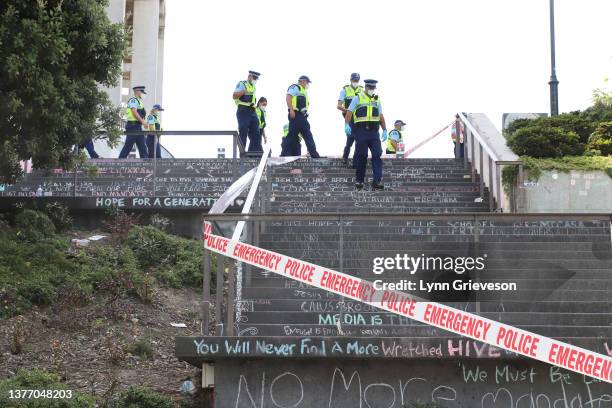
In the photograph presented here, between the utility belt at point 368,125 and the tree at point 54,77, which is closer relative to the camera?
the tree at point 54,77

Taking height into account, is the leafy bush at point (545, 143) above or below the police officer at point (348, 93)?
below

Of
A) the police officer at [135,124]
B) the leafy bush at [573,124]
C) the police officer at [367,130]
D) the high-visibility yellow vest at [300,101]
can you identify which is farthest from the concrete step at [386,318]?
the police officer at [135,124]

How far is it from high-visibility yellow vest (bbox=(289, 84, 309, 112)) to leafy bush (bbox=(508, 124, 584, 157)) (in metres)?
3.96

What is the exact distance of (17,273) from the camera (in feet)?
43.0

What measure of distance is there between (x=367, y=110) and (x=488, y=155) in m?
2.03

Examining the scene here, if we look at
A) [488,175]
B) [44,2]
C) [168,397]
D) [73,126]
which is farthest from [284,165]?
[168,397]

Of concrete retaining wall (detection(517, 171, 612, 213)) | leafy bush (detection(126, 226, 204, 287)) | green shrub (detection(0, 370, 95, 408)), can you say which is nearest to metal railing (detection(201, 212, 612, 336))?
green shrub (detection(0, 370, 95, 408))

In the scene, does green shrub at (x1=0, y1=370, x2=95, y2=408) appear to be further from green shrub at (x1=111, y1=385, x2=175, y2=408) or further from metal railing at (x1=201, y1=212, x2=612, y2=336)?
metal railing at (x1=201, y1=212, x2=612, y2=336)

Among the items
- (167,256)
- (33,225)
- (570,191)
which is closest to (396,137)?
(570,191)

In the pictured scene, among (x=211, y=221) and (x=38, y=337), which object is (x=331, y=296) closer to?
(x=211, y=221)

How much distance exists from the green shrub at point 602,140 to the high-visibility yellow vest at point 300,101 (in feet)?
17.1

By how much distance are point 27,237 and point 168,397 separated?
561 cm

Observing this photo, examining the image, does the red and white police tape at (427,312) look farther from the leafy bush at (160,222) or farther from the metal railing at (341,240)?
the leafy bush at (160,222)

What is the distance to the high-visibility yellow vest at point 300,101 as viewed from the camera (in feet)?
59.5
